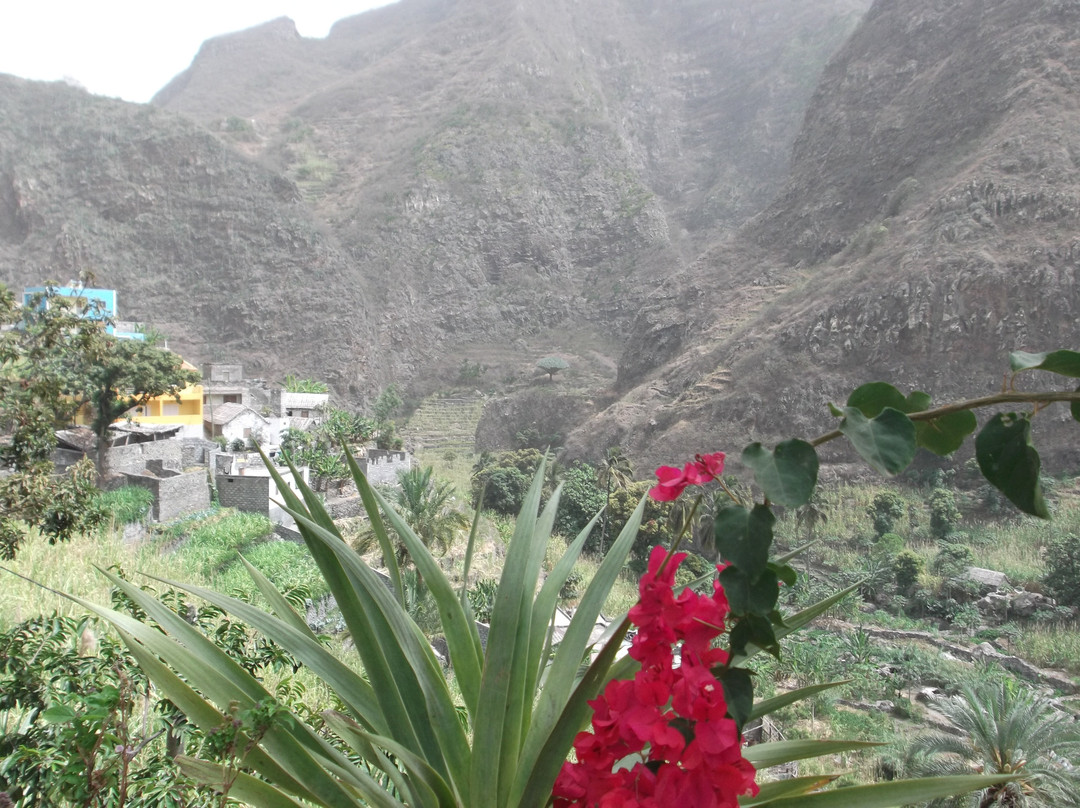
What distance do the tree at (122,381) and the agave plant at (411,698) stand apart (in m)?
15.7

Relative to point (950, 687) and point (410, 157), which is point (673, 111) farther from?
point (950, 687)

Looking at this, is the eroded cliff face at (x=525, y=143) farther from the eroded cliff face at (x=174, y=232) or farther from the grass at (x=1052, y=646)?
the grass at (x=1052, y=646)

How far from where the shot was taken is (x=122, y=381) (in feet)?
51.0

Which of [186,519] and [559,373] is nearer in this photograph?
[186,519]

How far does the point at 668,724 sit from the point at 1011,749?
7.51 m

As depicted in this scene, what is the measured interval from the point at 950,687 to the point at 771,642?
1224cm

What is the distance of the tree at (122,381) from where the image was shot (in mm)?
15180

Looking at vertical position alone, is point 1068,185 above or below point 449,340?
above

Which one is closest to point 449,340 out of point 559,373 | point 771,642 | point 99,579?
point 559,373

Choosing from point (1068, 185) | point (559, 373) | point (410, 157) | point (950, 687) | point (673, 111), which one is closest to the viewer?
point (950, 687)

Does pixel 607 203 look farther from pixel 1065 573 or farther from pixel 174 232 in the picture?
pixel 1065 573

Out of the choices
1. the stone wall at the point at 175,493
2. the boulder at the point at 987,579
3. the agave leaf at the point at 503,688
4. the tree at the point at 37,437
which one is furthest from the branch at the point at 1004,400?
the boulder at the point at 987,579

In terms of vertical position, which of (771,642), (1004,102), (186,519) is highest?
(1004,102)

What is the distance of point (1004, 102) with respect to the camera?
27375 millimetres
